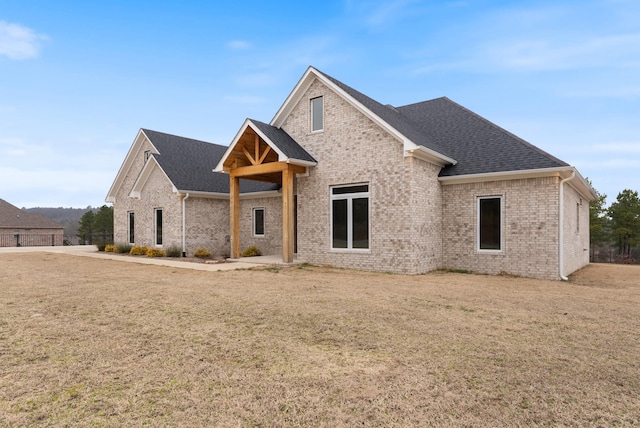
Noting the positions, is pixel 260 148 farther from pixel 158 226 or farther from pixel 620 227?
pixel 620 227

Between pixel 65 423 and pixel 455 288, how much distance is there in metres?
8.13

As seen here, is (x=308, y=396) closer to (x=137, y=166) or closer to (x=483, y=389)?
(x=483, y=389)

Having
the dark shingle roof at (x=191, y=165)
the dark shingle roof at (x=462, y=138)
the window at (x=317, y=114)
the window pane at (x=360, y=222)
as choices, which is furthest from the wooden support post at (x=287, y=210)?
the dark shingle roof at (x=191, y=165)

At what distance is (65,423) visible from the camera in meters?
2.67

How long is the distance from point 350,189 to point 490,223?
479 centimetres

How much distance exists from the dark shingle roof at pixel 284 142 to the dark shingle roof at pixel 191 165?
4156mm

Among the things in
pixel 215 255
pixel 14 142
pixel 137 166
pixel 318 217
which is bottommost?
pixel 215 255

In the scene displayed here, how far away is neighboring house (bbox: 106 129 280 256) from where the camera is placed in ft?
59.4

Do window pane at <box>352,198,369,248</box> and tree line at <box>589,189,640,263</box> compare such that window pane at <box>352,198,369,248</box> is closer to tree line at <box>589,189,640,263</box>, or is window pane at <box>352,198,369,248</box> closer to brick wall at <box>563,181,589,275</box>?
brick wall at <box>563,181,589,275</box>

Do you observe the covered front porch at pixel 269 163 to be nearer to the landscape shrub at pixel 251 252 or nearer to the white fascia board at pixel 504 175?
the landscape shrub at pixel 251 252

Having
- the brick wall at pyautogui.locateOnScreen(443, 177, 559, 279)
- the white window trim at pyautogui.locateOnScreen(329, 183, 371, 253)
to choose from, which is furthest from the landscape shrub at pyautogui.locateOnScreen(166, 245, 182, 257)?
the brick wall at pyautogui.locateOnScreen(443, 177, 559, 279)

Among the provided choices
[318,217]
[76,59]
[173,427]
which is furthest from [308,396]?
[76,59]

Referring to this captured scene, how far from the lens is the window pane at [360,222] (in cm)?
1251

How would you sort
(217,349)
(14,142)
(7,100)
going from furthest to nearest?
(14,142) < (7,100) < (217,349)
